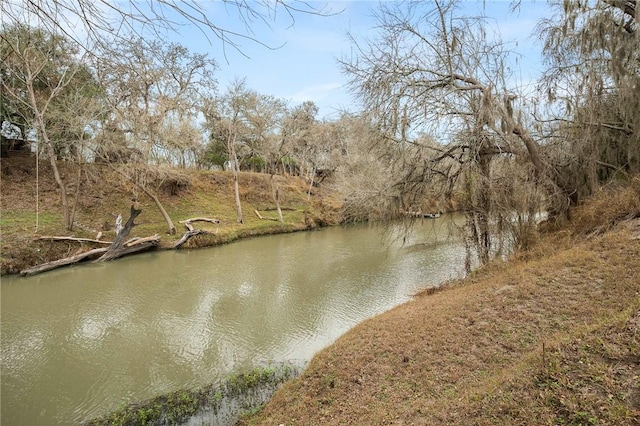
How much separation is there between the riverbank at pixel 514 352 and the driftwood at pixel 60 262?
1194cm

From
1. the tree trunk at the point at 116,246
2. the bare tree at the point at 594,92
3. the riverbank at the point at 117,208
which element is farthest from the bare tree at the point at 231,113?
the bare tree at the point at 594,92

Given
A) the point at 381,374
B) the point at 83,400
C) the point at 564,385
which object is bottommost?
the point at 83,400

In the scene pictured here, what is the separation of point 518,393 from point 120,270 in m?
13.1

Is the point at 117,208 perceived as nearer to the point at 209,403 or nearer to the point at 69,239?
the point at 69,239

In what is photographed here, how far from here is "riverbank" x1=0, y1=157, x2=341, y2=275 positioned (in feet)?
44.9

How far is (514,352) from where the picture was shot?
3.74 meters

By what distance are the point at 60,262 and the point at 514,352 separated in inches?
580

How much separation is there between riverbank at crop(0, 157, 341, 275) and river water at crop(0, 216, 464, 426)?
6.31 feet

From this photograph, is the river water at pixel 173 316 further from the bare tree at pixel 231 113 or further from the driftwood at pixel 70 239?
the bare tree at pixel 231 113

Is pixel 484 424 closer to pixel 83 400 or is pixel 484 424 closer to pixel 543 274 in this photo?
pixel 543 274

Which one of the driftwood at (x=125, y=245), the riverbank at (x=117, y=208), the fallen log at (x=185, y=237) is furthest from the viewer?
the fallen log at (x=185, y=237)

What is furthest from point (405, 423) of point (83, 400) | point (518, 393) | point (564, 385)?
point (83, 400)

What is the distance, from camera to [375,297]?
8664 mm

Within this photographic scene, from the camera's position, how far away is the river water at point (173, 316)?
16.9 feet
